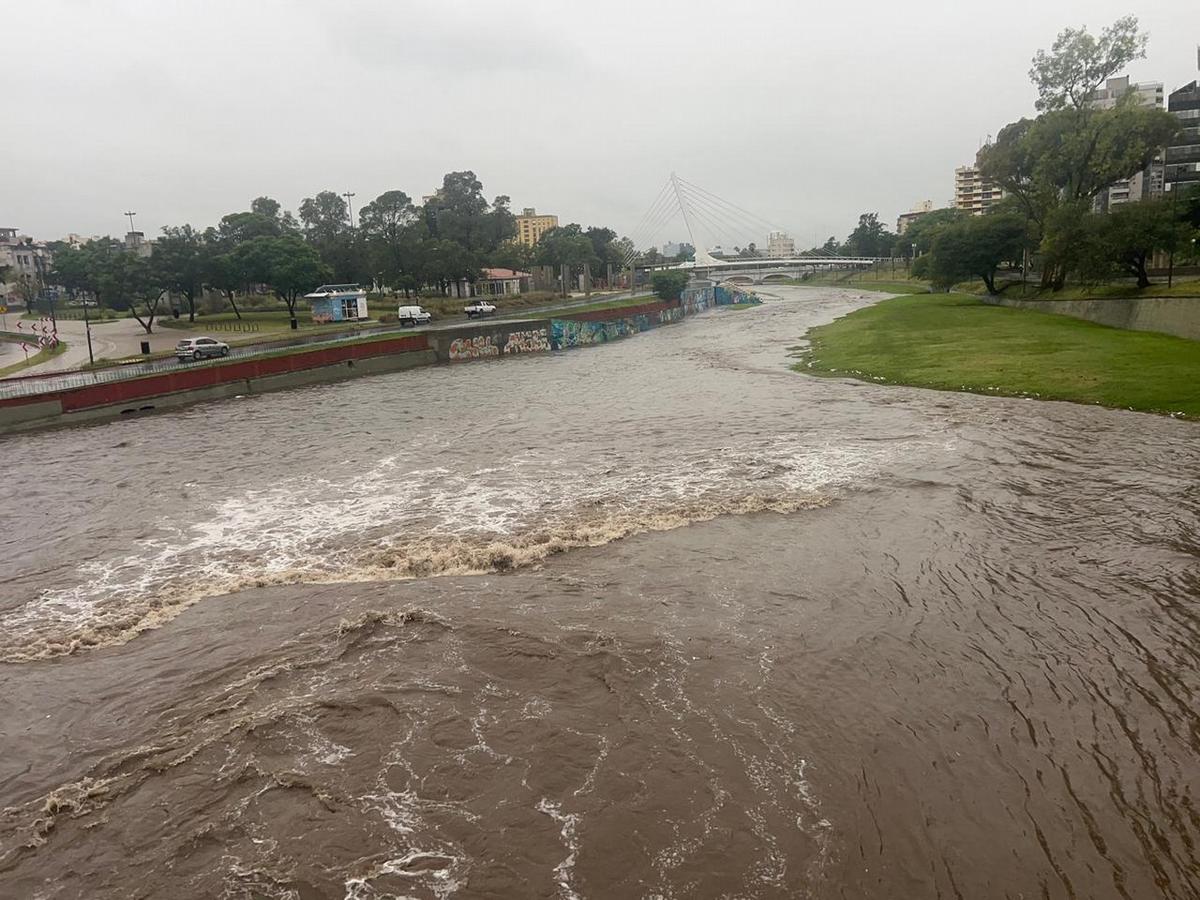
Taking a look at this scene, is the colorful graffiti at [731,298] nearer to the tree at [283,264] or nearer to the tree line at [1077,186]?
the tree line at [1077,186]

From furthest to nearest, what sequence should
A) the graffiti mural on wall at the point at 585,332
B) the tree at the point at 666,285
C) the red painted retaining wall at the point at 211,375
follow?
the tree at the point at 666,285 < the graffiti mural on wall at the point at 585,332 < the red painted retaining wall at the point at 211,375

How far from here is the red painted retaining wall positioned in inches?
1329

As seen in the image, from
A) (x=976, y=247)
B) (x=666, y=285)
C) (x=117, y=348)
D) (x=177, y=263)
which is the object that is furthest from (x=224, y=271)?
(x=976, y=247)

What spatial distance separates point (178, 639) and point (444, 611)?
161 inches

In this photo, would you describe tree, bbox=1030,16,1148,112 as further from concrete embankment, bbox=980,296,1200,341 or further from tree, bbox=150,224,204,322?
tree, bbox=150,224,204,322

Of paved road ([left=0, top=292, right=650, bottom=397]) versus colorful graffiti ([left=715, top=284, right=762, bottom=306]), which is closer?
paved road ([left=0, top=292, right=650, bottom=397])

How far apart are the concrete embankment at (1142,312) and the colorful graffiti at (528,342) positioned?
39.4 metres

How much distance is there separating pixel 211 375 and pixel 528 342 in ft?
89.6

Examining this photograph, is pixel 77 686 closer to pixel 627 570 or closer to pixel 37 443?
pixel 627 570

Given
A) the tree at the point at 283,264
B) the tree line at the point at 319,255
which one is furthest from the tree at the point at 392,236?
the tree at the point at 283,264

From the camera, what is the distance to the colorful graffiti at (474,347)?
56.1 meters

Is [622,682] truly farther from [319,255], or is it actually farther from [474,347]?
[319,255]

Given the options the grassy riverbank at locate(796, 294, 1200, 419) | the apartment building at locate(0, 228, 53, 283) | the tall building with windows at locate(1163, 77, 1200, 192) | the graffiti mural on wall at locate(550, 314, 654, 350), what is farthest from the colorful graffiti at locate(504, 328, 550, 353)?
the apartment building at locate(0, 228, 53, 283)

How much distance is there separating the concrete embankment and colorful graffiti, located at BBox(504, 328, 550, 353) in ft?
129
